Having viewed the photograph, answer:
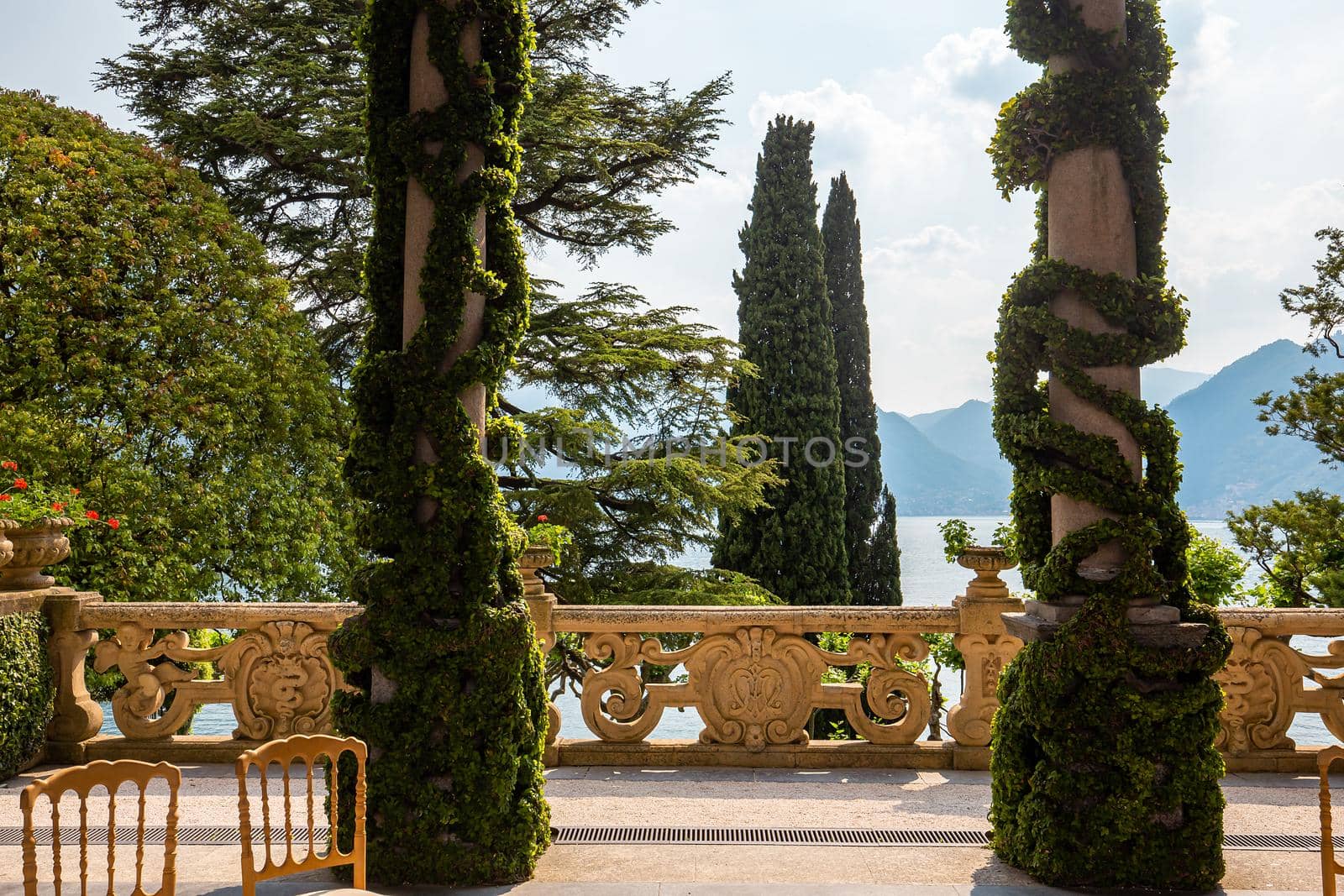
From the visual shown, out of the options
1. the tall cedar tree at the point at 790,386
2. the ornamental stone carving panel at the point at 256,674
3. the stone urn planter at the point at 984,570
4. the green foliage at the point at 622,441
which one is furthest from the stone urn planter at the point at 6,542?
the tall cedar tree at the point at 790,386

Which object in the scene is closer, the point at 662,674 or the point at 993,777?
the point at 993,777

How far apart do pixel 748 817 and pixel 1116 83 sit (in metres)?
3.91

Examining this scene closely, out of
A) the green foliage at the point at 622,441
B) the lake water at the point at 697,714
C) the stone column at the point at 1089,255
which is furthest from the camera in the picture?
the green foliage at the point at 622,441

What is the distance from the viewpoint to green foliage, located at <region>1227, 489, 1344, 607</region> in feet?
34.9

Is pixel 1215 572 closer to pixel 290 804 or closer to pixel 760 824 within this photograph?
pixel 760 824

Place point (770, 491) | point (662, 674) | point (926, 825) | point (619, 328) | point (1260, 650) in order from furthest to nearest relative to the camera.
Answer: point (770, 491), point (619, 328), point (662, 674), point (1260, 650), point (926, 825)

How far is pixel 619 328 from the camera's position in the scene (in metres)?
14.6

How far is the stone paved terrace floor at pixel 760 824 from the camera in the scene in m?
4.07

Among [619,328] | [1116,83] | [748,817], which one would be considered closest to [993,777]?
[748,817]

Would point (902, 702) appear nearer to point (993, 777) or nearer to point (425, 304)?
point (993, 777)

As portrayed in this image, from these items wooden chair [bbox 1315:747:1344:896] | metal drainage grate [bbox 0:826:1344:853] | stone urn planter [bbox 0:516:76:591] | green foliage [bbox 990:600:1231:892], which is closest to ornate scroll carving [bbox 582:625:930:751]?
metal drainage grate [bbox 0:826:1344:853]

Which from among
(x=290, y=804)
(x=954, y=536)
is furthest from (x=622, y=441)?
(x=290, y=804)

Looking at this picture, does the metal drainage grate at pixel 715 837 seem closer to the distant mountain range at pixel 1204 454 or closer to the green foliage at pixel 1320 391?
the distant mountain range at pixel 1204 454

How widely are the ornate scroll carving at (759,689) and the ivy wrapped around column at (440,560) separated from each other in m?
1.82
